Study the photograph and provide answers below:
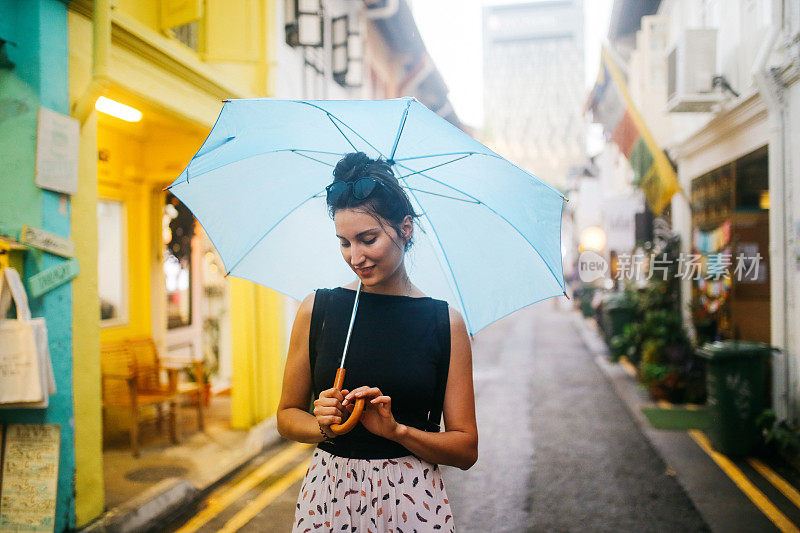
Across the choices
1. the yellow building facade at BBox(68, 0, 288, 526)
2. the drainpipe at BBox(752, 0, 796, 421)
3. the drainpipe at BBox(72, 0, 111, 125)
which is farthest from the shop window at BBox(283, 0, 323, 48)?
the drainpipe at BBox(752, 0, 796, 421)

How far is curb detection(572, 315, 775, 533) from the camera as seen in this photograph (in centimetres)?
443

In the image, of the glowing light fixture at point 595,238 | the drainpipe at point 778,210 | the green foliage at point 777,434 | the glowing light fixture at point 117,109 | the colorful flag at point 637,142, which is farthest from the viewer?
the glowing light fixture at point 595,238

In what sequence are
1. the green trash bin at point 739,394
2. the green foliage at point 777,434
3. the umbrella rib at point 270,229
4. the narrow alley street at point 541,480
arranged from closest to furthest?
the umbrella rib at point 270,229
the narrow alley street at point 541,480
the green foliage at point 777,434
the green trash bin at point 739,394

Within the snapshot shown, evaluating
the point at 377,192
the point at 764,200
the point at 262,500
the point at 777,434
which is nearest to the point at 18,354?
the point at 262,500

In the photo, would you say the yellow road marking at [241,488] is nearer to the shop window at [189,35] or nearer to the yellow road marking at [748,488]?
→ the yellow road marking at [748,488]

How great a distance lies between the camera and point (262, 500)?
488 cm

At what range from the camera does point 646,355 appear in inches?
362

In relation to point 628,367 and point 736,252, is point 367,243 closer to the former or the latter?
point 736,252

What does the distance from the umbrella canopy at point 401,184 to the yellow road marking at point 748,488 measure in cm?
374

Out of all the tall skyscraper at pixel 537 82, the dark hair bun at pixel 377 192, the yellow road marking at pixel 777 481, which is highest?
the tall skyscraper at pixel 537 82

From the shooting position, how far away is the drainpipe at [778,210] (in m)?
5.98

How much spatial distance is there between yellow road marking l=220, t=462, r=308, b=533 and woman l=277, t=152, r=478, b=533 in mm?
2981

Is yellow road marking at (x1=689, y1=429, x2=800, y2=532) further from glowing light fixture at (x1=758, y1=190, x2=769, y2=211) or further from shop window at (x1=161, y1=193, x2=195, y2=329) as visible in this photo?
shop window at (x1=161, y1=193, x2=195, y2=329)

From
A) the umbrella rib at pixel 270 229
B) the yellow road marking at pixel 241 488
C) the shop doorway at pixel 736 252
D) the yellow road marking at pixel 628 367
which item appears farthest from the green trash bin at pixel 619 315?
the umbrella rib at pixel 270 229
